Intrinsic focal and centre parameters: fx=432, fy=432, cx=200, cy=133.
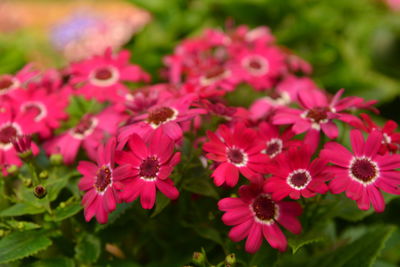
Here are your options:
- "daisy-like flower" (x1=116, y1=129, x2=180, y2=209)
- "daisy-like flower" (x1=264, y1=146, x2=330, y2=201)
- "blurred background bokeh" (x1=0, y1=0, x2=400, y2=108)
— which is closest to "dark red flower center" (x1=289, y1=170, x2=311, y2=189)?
"daisy-like flower" (x1=264, y1=146, x2=330, y2=201)

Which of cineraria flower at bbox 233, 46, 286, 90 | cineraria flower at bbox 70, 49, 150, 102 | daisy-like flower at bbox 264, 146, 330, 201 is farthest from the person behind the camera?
cineraria flower at bbox 233, 46, 286, 90

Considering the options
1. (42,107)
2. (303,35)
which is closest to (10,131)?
(42,107)

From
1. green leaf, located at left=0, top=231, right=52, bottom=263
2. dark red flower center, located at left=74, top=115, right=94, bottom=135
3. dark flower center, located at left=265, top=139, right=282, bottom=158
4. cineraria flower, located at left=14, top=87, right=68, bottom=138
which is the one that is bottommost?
green leaf, located at left=0, top=231, right=52, bottom=263

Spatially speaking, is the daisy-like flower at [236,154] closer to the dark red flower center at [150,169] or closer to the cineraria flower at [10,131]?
the dark red flower center at [150,169]

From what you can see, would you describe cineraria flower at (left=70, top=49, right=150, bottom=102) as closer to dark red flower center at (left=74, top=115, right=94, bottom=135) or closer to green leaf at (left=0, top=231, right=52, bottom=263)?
dark red flower center at (left=74, top=115, right=94, bottom=135)

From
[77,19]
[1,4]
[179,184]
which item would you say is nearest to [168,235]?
[179,184]

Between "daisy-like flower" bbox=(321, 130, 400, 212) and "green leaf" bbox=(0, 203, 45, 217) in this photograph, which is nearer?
"daisy-like flower" bbox=(321, 130, 400, 212)
